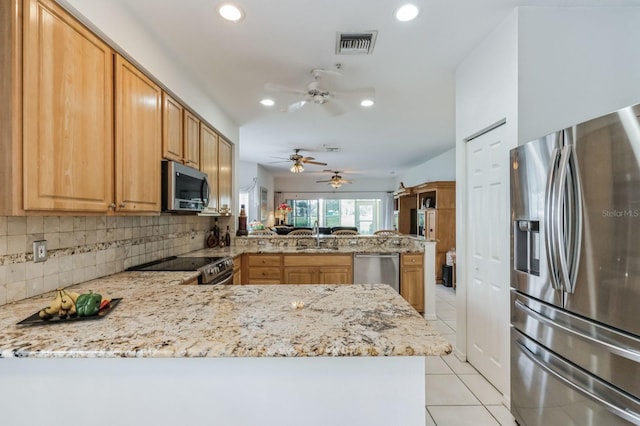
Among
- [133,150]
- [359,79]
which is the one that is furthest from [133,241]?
[359,79]

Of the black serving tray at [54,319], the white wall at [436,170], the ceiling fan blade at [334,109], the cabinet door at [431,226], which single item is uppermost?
the ceiling fan blade at [334,109]

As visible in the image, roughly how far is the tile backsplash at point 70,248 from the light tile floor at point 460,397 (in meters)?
2.45

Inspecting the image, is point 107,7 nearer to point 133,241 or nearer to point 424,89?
point 133,241

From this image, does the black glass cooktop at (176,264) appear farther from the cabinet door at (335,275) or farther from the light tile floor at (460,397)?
the light tile floor at (460,397)

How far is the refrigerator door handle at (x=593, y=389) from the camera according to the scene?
4.05 feet

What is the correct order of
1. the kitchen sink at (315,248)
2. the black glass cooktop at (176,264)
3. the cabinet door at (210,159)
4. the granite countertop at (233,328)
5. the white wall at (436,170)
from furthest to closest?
the white wall at (436,170) → the kitchen sink at (315,248) → the cabinet door at (210,159) → the black glass cooktop at (176,264) → the granite countertop at (233,328)

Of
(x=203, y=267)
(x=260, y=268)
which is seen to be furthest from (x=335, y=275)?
(x=203, y=267)

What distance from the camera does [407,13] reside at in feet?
6.57

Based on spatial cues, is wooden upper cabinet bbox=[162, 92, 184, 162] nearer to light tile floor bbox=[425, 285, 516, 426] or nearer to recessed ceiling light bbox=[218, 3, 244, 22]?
recessed ceiling light bbox=[218, 3, 244, 22]

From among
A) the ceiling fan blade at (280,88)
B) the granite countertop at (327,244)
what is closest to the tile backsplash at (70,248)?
the granite countertop at (327,244)

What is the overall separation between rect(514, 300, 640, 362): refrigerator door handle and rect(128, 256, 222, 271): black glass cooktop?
2305mm

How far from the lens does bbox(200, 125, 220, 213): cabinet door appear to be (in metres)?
3.30

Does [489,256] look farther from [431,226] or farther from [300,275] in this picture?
[431,226]

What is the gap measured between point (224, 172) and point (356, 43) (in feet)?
8.07
